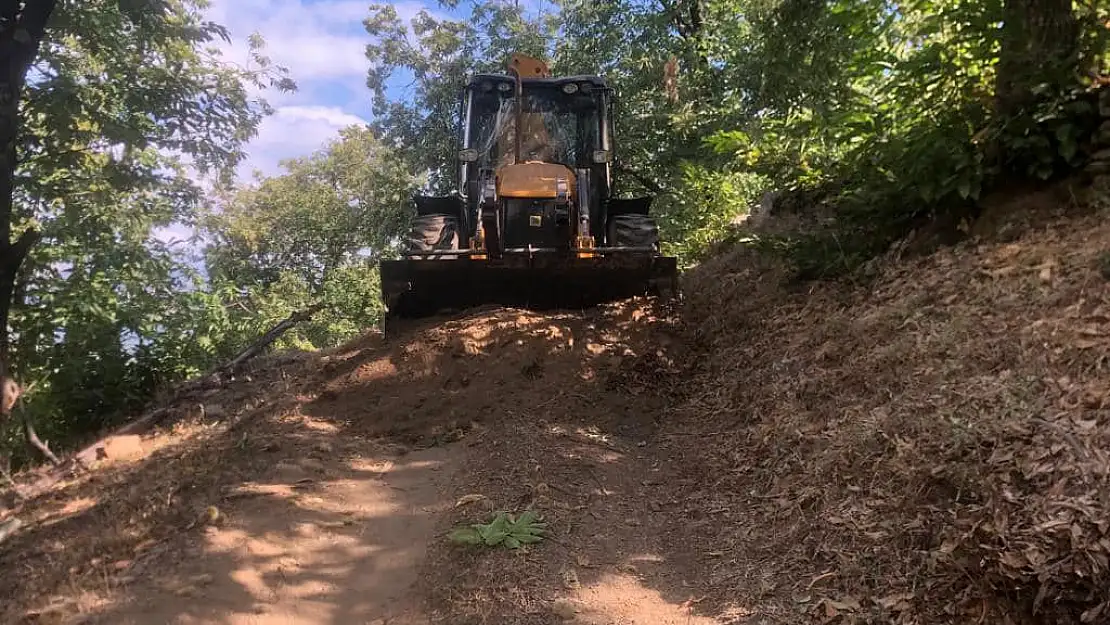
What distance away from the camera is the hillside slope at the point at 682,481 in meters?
2.79

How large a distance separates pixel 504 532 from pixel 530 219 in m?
4.38

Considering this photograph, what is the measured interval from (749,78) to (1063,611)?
1175cm

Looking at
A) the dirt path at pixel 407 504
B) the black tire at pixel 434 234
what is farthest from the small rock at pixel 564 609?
the black tire at pixel 434 234

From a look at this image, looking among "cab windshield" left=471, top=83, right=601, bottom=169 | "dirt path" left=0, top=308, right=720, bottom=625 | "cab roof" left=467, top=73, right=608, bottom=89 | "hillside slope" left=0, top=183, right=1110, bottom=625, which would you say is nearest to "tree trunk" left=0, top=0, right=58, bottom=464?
"dirt path" left=0, top=308, right=720, bottom=625

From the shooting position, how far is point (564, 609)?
123 inches

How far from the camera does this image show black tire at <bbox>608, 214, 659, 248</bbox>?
323 inches

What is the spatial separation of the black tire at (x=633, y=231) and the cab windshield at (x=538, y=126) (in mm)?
888

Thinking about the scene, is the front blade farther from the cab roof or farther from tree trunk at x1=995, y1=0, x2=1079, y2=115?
tree trunk at x1=995, y1=0, x2=1079, y2=115

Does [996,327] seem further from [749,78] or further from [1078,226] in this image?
[749,78]

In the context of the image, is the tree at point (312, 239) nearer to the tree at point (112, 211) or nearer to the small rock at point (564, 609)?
the tree at point (112, 211)

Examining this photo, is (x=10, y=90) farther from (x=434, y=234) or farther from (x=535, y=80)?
(x=535, y=80)

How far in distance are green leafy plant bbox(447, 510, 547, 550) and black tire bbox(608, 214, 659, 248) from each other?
481 cm

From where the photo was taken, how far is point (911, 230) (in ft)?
19.3

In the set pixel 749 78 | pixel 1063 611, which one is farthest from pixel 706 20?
pixel 1063 611
